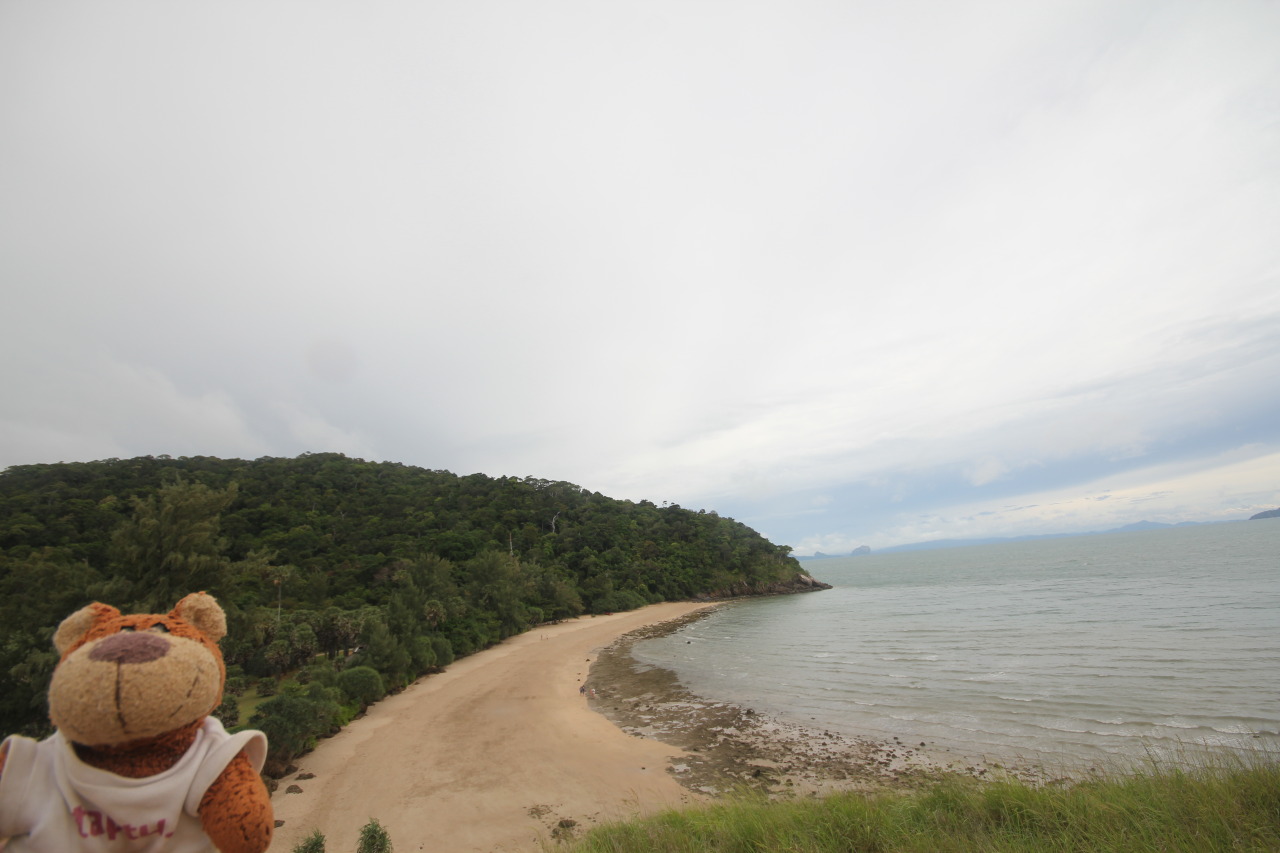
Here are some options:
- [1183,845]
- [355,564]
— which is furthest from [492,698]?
[355,564]

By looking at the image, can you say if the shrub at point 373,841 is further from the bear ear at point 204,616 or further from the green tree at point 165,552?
the green tree at point 165,552

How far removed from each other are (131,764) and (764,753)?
14475 millimetres

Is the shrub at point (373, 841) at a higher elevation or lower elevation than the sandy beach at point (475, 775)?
higher

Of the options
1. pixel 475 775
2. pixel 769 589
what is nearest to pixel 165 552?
pixel 475 775

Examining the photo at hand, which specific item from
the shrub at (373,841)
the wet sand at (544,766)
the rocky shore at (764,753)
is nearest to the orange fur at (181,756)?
the shrub at (373,841)

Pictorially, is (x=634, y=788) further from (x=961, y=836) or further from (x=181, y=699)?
(x=181, y=699)

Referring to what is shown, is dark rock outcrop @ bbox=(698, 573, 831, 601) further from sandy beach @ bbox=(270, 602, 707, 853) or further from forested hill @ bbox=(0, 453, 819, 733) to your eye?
sandy beach @ bbox=(270, 602, 707, 853)

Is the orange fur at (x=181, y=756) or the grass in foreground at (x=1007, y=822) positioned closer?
the orange fur at (x=181, y=756)

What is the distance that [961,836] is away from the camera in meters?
Answer: 5.48

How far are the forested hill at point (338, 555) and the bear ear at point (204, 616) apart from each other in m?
14.5

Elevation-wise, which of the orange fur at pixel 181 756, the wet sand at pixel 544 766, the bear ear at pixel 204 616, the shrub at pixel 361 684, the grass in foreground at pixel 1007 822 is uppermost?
the bear ear at pixel 204 616

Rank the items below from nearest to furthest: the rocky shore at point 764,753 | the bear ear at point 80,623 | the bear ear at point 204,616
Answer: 1. the bear ear at point 80,623
2. the bear ear at point 204,616
3. the rocky shore at point 764,753

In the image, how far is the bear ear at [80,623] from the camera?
2.46 meters

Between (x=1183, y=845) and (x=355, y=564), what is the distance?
4685cm
